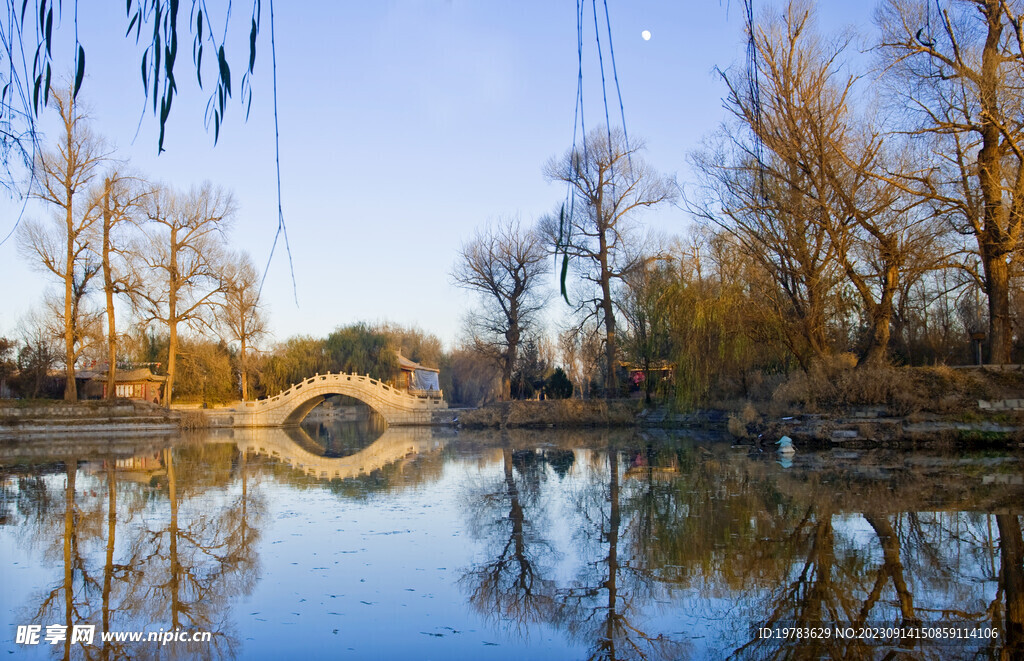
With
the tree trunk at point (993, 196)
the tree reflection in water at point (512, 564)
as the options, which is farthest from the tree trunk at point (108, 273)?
the tree trunk at point (993, 196)

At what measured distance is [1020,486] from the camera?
849cm

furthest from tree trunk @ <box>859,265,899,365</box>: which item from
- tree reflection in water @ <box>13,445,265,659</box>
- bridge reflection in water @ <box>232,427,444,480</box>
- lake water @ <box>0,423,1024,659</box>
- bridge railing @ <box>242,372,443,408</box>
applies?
bridge railing @ <box>242,372,443,408</box>

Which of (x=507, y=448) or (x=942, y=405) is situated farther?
(x=507, y=448)

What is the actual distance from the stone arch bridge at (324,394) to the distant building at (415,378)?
10.3 m

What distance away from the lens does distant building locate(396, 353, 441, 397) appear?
4612 cm

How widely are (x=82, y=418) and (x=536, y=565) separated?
25669 millimetres

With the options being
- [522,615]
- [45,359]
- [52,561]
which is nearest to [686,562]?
[522,615]

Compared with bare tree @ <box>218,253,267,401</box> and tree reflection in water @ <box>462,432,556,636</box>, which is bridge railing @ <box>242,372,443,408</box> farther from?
tree reflection in water @ <box>462,432,556,636</box>

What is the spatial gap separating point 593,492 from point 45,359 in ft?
103

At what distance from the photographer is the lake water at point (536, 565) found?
4.20 m

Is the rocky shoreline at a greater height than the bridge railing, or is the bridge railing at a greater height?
the bridge railing

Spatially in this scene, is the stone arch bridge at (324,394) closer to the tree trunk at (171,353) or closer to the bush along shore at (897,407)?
the tree trunk at (171,353)

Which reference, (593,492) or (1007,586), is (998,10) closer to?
(593,492)

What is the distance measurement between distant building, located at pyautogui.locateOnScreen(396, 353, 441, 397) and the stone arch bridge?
10.3 meters
